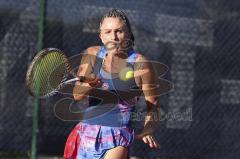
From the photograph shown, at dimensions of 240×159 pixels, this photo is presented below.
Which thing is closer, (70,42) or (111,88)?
(111,88)

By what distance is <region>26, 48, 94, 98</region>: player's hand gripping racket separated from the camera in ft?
13.8

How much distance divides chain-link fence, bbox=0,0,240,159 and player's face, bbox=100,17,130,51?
2.60 m

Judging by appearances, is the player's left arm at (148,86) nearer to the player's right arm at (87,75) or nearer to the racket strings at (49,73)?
the player's right arm at (87,75)

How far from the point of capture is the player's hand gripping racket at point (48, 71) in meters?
4.21

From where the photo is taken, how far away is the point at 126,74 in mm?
4125

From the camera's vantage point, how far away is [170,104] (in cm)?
679

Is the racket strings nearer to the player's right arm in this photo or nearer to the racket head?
the racket head

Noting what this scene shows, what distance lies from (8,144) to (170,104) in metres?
1.77

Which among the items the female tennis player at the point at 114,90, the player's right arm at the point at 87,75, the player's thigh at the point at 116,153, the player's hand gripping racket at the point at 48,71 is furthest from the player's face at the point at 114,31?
the player's thigh at the point at 116,153

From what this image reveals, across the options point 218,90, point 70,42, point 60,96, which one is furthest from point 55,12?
point 218,90

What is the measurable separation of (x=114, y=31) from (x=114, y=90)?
38cm

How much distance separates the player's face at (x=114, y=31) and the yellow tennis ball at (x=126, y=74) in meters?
0.19

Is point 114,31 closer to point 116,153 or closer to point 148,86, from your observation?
point 148,86

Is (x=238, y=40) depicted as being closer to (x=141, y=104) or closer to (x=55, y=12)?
(x=141, y=104)
